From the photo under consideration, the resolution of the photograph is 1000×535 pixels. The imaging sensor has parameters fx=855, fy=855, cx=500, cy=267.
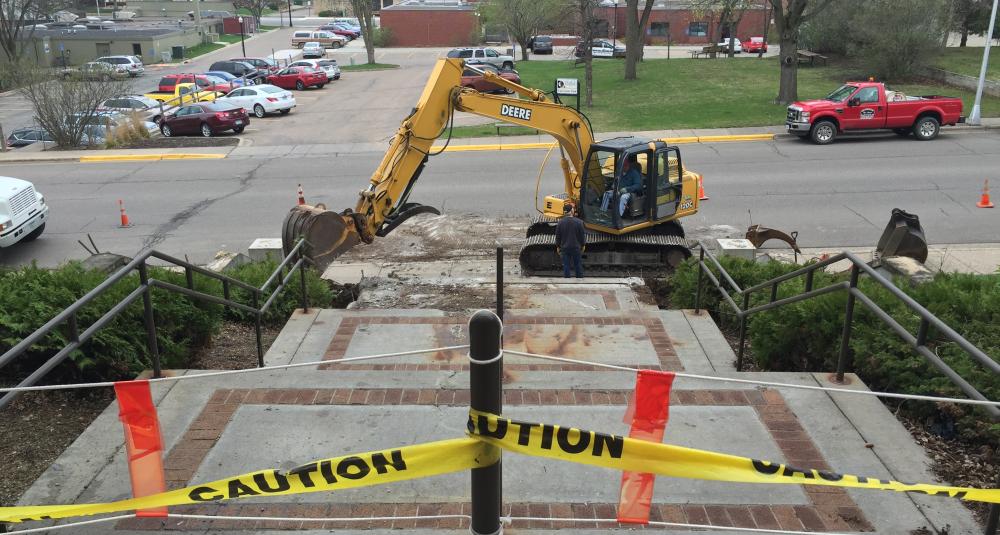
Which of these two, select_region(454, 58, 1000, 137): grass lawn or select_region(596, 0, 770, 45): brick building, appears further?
select_region(596, 0, 770, 45): brick building

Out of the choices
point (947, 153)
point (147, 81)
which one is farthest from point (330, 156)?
point (147, 81)

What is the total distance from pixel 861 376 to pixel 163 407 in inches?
213

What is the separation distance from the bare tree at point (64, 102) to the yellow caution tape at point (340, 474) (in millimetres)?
28062

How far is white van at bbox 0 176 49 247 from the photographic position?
1602 centimetres

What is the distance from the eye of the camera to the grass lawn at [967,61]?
34062 millimetres

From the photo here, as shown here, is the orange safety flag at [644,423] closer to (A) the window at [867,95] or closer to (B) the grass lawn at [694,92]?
(A) the window at [867,95]

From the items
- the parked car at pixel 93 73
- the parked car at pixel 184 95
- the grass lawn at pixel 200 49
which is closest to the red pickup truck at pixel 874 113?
the parked car at pixel 93 73

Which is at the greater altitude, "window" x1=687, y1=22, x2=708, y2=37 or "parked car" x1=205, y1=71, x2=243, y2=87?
"window" x1=687, y1=22, x2=708, y2=37

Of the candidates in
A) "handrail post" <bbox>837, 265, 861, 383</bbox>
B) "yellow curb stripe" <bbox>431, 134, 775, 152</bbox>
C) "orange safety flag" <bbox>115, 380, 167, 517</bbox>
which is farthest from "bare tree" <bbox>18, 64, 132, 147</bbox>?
"handrail post" <bbox>837, 265, 861, 383</bbox>

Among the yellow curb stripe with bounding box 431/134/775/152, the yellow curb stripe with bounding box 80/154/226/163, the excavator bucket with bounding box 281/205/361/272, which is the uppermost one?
the excavator bucket with bounding box 281/205/361/272

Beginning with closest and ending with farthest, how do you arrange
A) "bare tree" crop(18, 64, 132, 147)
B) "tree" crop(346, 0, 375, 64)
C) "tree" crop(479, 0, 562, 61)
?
1. "bare tree" crop(18, 64, 132, 147)
2. "tree" crop(479, 0, 562, 61)
3. "tree" crop(346, 0, 375, 64)

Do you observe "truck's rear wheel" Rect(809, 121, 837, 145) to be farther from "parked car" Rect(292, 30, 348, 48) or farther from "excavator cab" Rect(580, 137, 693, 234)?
"parked car" Rect(292, 30, 348, 48)

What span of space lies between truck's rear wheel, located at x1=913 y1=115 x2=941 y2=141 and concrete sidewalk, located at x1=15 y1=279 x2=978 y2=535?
20.0 metres

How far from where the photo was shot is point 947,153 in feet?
76.2
